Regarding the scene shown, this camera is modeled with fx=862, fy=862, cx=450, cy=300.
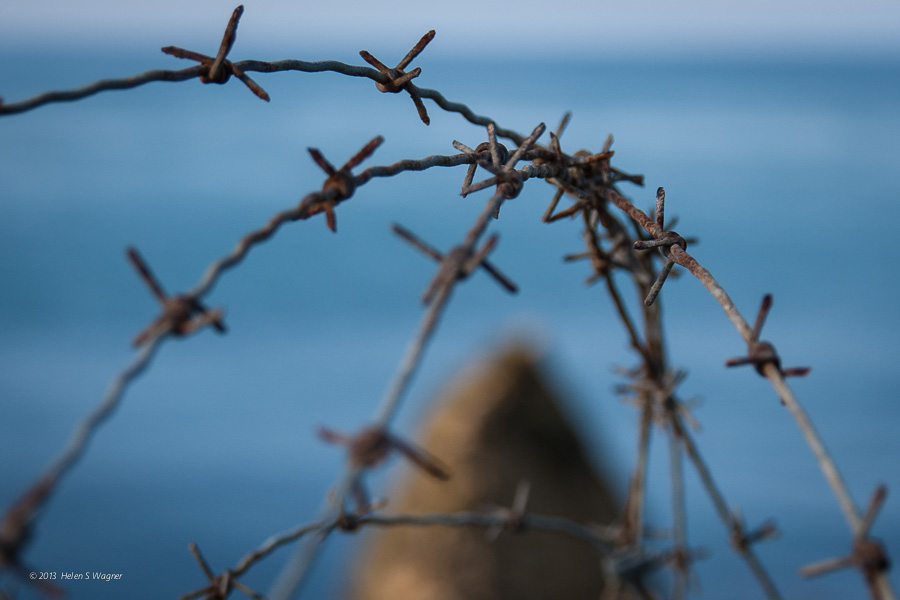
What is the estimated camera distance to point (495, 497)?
3.53 m

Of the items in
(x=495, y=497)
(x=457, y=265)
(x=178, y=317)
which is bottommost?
(x=178, y=317)

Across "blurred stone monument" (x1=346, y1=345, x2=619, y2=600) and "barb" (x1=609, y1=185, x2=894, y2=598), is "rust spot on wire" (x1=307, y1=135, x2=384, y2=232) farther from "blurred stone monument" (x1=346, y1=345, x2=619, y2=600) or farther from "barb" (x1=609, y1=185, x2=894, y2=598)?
"blurred stone monument" (x1=346, y1=345, x2=619, y2=600)

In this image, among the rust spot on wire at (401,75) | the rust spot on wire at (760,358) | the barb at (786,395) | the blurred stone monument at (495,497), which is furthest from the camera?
the blurred stone monument at (495,497)

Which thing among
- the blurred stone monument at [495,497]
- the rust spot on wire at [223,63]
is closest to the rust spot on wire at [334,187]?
the rust spot on wire at [223,63]

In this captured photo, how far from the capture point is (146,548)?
657cm

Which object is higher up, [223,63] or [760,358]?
[223,63]

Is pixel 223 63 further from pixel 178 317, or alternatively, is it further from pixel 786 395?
pixel 786 395

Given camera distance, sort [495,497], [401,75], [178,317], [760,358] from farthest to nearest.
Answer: [495,497] → [401,75] → [760,358] → [178,317]

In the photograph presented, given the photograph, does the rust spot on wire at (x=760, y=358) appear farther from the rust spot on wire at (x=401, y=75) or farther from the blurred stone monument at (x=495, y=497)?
the blurred stone monument at (x=495, y=497)

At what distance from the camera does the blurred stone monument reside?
3.30m

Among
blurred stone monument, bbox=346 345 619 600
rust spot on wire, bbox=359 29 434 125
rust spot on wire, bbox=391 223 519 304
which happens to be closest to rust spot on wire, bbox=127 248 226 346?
rust spot on wire, bbox=391 223 519 304

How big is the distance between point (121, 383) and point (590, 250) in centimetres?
70

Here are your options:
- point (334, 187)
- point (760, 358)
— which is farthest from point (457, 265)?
point (760, 358)

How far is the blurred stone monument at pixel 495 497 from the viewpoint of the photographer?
3.30 meters
